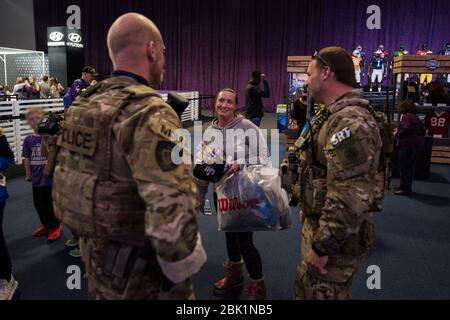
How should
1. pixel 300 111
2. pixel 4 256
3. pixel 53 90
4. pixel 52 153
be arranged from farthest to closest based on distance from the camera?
pixel 53 90, pixel 300 111, pixel 4 256, pixel 52 153

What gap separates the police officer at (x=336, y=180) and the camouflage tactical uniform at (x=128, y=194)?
60 cm

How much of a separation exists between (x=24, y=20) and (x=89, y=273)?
19685mm

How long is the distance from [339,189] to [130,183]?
81 cm

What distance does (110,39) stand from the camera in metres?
1.39

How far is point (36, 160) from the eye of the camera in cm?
368

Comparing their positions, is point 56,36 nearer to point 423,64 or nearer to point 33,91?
point 33,91

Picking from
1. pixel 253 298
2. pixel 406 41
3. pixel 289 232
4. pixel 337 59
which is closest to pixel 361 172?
pixel 337 59

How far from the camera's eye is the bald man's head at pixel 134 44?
1.34 metres

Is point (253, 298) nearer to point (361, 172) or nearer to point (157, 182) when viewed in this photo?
point (361, 172)

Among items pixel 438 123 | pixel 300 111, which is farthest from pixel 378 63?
pixel 300 111

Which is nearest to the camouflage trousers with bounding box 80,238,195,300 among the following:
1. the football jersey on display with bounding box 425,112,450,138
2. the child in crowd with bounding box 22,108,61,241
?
the child in crowd with bounding box 22,108,61,241

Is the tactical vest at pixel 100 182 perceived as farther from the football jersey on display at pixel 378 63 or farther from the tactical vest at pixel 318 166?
the football jersey on display at pixel 378 63

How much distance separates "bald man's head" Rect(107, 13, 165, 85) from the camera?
1339 mm

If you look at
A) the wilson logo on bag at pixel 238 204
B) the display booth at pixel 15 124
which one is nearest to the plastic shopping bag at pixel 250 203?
the wilson logo on bag at pixel 238 204
